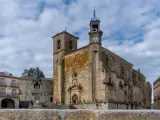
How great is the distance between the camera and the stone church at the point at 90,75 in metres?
50.7

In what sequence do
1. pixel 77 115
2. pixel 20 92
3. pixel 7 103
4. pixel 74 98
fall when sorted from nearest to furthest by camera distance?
pixel 77 115, pixel 74 98, pixel 7 103, pixel 20 92

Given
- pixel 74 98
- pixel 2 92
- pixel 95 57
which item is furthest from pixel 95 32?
pixel 2 92

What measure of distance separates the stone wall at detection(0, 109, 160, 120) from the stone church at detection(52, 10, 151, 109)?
3758cm

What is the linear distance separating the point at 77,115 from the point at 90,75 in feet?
131

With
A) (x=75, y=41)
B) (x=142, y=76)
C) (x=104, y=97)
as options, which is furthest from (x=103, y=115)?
(x=142, y=76)

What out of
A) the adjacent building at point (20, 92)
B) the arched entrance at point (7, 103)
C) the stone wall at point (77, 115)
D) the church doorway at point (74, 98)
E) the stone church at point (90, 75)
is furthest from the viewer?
the arched entrance at point (7, 103)

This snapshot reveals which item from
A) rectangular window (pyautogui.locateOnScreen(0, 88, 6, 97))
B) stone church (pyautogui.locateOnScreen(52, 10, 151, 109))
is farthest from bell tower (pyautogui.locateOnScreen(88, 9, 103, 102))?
rectangular window (pyautogui.locateOnScreen(0, 88, 6, 97))

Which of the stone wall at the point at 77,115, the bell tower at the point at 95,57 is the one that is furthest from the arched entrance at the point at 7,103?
the stone wall at the point at 77,115

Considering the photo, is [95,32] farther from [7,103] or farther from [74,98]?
[7,103]

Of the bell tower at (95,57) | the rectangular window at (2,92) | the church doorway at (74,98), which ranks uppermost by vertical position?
the bell tower at (95,57)

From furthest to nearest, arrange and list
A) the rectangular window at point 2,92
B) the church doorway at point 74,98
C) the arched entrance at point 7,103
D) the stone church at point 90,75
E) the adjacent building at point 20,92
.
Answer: the arched entrance at point 7,103 < the adjacent building at point 20,92 < the rectangular window at point 2,92 < the church doorway at point 74,98 < the stone church at point 90,75

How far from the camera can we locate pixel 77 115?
1173 cm

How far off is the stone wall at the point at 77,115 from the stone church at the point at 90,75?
3758 cm

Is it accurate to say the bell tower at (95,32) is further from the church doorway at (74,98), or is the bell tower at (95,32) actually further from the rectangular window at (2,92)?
the rectangular window at (2,92)
